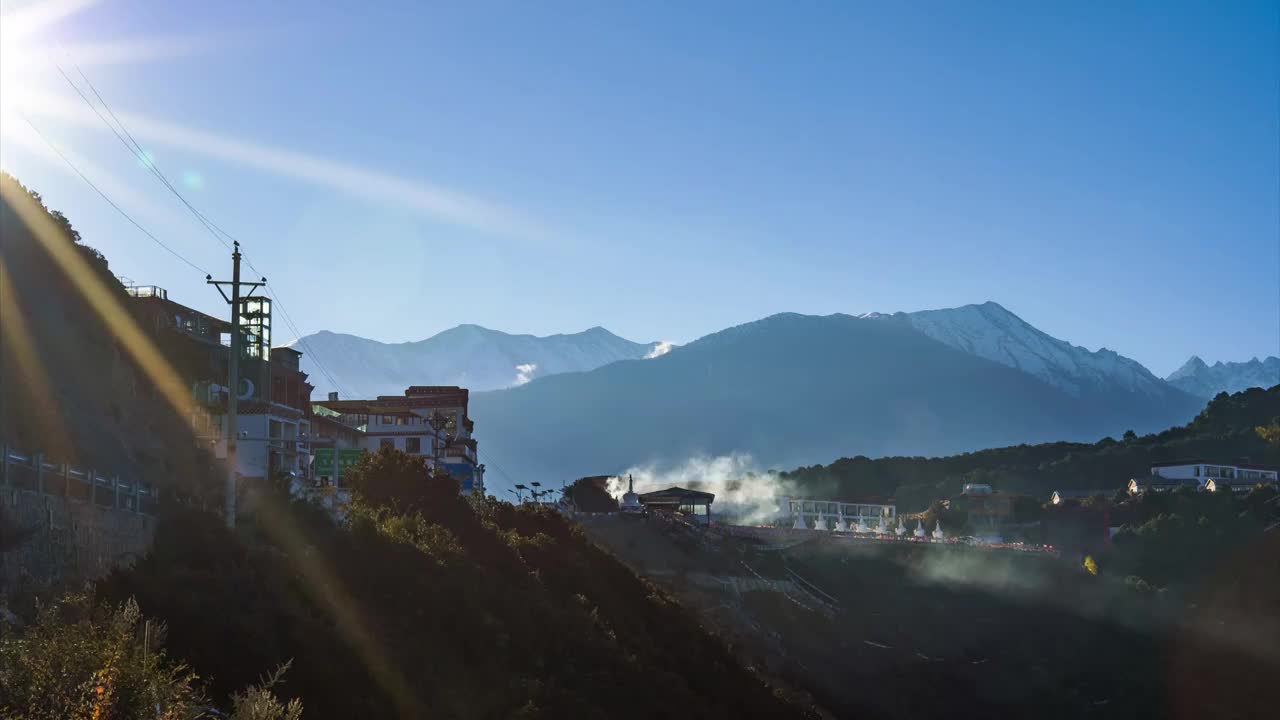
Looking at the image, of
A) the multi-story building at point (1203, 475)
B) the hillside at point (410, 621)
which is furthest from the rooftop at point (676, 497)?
the multi-story building at point (1203, 475)

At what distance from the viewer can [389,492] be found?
191 ft

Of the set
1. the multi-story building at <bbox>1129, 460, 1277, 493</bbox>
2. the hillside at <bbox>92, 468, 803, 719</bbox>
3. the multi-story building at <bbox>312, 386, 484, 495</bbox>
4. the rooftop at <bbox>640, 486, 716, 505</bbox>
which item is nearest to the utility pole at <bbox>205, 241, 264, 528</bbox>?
the hillside at <bbox>92, 468, 803, 719</bbox>

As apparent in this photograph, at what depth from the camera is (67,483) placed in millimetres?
27750

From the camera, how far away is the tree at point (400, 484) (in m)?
57.7

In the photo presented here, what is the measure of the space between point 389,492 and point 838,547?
84168 mm

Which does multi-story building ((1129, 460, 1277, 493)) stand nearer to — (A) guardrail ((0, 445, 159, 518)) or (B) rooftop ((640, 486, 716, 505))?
(B) rooftop ((640, 486, 716, 505))

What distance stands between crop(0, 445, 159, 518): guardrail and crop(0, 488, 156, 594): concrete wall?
0.94 feet

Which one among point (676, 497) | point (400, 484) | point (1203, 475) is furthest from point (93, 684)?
point (1203, 475)

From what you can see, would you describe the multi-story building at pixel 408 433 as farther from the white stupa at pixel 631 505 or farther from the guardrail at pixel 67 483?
the guardrail at pixel 67 483

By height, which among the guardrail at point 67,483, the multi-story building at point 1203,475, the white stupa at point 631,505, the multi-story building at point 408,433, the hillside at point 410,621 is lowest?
the hillside at point 410,621

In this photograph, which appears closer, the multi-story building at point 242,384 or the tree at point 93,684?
the tree at point 93,684

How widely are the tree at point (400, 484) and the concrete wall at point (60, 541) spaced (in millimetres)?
26475

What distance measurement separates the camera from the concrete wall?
82.1ft

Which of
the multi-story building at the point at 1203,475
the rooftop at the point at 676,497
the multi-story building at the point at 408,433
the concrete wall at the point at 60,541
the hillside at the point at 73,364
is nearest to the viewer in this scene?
the concrete wall at the point at 60,541
